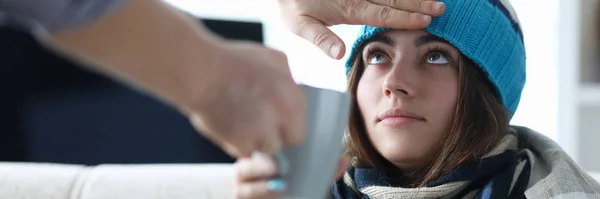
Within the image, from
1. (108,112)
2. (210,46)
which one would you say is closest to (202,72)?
(210,46)

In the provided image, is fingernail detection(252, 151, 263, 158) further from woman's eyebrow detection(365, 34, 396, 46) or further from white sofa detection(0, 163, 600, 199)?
white sofa detection(0, 163, 600, 199)

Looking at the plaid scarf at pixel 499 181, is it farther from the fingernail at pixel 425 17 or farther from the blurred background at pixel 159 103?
the blurred background at pixel 159 103

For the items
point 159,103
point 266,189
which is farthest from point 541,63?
point 266,189

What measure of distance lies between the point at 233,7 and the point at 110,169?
953mm

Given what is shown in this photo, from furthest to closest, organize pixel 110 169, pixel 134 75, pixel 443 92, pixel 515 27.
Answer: pixel 110 169, pixel 515 27, pixel 443 92, pixel 134 75

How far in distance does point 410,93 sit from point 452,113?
9 centimetres

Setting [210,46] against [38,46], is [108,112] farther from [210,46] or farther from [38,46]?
[210,46]

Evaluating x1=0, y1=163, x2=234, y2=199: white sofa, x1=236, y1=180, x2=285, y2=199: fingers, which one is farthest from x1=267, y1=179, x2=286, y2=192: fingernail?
x1=0, y1=163, x2=234, y2=199: white sofa

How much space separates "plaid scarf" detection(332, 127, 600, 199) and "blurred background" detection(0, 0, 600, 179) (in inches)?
44.6

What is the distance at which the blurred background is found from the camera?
241 centimetres

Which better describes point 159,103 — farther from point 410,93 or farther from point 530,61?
point 410,93

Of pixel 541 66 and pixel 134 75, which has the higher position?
pixel 134 75

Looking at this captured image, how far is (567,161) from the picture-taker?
4.13 ft

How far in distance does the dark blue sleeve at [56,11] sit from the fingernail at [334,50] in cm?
72
